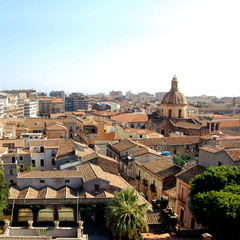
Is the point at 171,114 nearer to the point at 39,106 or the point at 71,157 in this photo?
the point at 71,157

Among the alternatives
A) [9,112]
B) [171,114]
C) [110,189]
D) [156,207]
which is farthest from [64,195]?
[9,112]

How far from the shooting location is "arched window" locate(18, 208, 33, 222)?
31208 millimetres

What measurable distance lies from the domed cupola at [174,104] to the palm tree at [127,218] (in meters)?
52.7

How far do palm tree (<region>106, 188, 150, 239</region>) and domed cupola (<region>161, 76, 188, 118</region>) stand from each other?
52667 mm

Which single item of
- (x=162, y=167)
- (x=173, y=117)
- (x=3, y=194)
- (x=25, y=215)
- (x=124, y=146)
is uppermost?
(x=173, y=117)

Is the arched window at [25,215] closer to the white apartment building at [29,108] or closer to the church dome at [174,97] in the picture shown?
the church dome at [174,97]

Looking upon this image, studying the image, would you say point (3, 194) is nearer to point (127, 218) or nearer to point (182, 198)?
point (127, 218)

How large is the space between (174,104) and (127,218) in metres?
54.3


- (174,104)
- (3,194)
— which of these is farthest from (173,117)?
(3,194)

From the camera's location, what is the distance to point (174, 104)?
7406 cm

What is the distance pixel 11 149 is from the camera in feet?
155

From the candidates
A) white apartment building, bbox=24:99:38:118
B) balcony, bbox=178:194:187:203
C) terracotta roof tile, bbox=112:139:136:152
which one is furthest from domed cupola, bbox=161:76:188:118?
white apartment building, bbox=24:99:38:118

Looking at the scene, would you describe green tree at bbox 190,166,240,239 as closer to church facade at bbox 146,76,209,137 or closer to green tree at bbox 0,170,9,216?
green tree at bbox 0,170,9,216

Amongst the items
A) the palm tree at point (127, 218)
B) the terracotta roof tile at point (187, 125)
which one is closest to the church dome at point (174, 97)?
the terracotta roof tile at point (187, 125)
